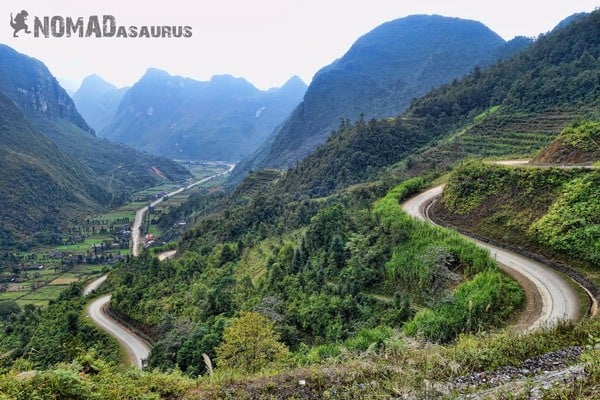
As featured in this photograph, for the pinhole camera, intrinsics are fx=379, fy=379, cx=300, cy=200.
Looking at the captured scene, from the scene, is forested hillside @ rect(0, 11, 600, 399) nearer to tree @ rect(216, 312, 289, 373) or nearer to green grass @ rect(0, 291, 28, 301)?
tree @ rect(216, 312, 289, 373)

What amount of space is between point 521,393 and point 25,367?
A: 9777mm

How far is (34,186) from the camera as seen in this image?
402ft

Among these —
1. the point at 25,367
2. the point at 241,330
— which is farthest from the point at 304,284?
the point at 25,367

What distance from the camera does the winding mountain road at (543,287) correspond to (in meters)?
12.3

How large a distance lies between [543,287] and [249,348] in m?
11.4

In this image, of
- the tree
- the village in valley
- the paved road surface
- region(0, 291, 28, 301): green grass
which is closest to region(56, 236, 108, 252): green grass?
the village in valley

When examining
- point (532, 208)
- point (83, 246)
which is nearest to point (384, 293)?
point (532, 208)

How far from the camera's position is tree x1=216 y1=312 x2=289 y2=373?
14.3 m

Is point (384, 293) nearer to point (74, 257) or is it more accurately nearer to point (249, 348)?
point (249, 348)

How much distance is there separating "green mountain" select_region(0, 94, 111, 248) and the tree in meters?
110

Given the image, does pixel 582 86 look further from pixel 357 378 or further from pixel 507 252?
pixel 357 378

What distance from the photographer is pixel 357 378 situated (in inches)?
320

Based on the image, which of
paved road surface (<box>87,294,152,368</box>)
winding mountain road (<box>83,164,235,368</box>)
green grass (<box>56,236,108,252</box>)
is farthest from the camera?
green grass (<box>56,236,108,252</box>)

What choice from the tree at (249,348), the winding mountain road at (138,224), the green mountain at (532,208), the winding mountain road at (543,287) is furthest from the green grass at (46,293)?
the winding mountain road at (543,287)
